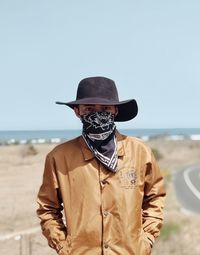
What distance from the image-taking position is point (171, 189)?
103 feet

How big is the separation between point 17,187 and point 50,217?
28352 mm

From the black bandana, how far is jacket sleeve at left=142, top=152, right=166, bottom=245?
0.31 meters

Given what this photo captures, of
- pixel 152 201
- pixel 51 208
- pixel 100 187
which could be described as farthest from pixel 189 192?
pixel 100 187

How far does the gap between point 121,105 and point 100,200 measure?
2.58 ft

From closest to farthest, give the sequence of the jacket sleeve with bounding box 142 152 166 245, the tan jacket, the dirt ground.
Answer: the tan jacket, the jacket sleeve with bounding box 142 152 166 245, the dirt ground

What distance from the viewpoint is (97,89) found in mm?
4191

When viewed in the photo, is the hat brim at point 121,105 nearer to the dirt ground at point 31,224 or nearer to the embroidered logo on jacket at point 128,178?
the embroidered logo on jacket at point 128,178

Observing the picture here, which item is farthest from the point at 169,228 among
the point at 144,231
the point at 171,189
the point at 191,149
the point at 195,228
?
the point at 191,149

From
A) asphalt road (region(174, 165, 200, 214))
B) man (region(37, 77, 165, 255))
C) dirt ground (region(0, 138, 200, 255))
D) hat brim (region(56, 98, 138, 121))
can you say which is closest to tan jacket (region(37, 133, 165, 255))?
man (region(37, 77, 165, 255))

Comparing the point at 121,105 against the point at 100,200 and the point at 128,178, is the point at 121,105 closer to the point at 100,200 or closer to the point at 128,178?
the point at 128,178

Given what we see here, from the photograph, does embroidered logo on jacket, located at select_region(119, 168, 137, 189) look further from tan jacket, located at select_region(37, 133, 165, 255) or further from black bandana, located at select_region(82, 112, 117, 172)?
black bandana, located at select_region(82, 112, 117, 172)

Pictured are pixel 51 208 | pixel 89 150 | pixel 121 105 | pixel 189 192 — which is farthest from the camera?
pixel 189 192

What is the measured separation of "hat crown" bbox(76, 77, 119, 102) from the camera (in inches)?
165

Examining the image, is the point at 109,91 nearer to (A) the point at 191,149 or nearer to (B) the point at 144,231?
(B) the point at 144,231
